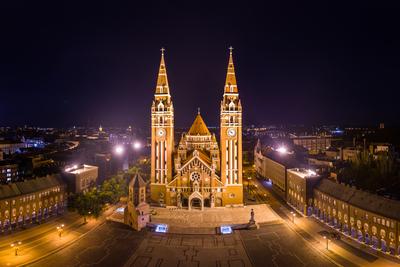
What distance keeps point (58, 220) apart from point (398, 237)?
60495 mm

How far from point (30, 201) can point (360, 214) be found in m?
→ 62.0

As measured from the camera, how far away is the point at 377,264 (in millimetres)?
45531

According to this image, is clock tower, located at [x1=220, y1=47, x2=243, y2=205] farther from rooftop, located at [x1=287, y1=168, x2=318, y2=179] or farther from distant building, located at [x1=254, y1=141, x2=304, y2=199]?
distant building, located at [x1=254, y1=141, x2=304, y2=199]

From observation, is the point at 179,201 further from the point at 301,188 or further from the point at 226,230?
the point at 301,188

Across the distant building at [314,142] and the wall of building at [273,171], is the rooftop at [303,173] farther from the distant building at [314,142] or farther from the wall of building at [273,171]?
the distant building at [314,142]

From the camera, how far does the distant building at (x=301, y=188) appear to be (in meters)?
69.9

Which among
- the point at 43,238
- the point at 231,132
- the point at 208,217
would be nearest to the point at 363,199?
the point at 208,217

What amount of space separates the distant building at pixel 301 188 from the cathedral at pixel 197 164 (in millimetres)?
12113

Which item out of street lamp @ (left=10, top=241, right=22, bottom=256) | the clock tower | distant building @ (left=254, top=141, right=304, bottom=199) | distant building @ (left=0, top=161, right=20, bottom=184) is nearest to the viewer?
street lamp @ (left=10, top=241, right=22, bottom=256)

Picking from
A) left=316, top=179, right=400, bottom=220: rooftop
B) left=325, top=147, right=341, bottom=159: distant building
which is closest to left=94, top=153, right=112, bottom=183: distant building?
left=316, top=179, right=400, bottom=220: rooftop

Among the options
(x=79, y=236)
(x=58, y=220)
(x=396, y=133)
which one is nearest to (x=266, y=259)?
(x=79, y=236)

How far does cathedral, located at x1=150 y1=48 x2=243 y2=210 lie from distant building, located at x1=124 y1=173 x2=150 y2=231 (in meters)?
13.5

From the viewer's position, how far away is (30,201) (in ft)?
217

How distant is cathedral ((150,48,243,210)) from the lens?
255ft
